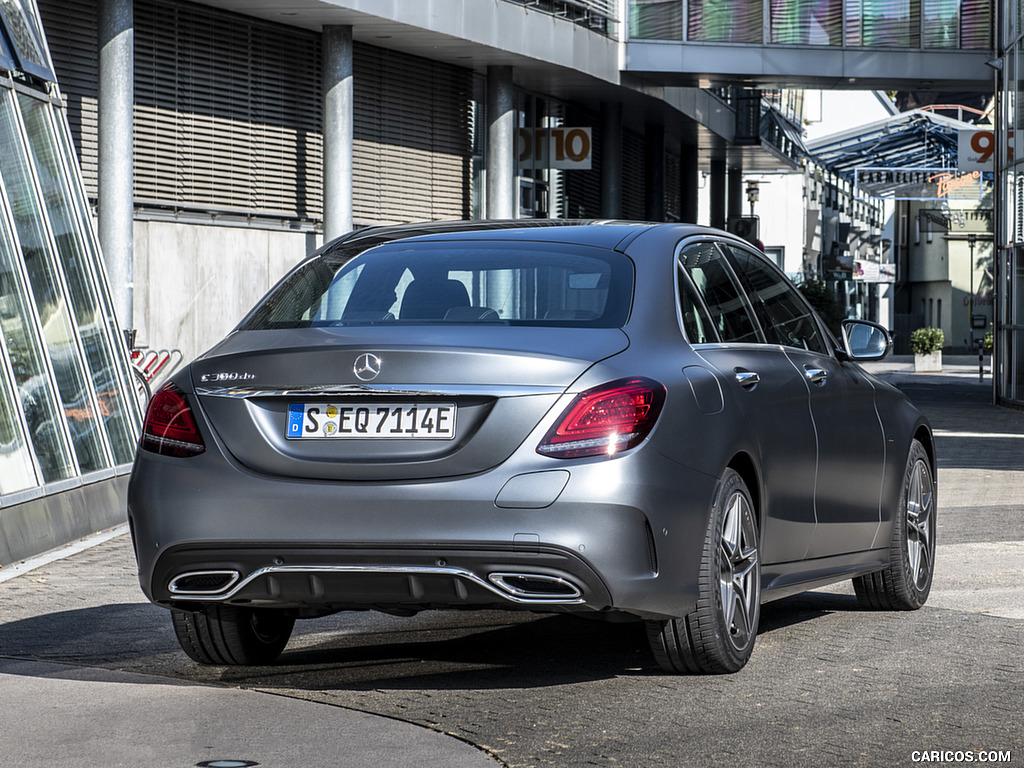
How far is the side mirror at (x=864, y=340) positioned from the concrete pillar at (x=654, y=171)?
2837 centimetres

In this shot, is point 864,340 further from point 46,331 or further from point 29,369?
point 46,331

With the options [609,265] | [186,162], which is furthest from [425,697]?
[186,162]

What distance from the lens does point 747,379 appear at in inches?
239

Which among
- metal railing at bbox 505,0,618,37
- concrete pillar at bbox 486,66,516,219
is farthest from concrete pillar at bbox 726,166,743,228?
concrete pillar at bbox 486,66,516,219

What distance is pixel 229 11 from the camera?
870 inches

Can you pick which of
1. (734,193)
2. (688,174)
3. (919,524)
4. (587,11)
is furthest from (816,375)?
(734,193)

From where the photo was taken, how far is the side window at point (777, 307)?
22.2 feet

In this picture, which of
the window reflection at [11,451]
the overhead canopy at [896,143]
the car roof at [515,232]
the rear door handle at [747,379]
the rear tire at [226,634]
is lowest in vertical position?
the rear tire at [226,634]

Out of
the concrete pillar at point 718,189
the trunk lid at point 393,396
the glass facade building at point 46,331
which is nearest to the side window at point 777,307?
the trunk lid at point 393,396

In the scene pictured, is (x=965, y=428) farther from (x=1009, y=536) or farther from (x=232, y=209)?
(x=1009, y=536)

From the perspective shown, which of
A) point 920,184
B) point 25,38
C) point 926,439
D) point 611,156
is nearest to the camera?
point 926,439

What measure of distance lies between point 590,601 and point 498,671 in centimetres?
101

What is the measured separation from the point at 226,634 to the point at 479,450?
1473 millimetres

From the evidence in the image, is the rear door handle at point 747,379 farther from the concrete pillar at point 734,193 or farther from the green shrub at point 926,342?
the concrete pillar at point 734,193
